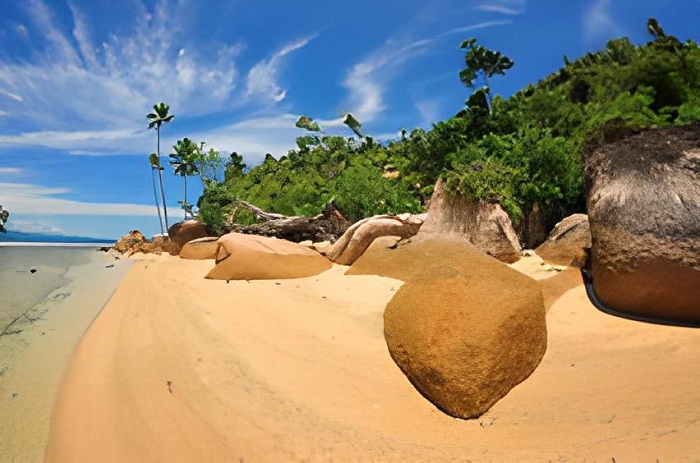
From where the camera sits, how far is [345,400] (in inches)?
108

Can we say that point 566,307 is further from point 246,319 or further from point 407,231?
point 407,231

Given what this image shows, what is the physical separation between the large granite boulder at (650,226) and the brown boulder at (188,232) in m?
19.2

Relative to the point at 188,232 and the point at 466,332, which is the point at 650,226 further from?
the point at 188,232

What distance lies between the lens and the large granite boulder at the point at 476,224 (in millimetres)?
7145

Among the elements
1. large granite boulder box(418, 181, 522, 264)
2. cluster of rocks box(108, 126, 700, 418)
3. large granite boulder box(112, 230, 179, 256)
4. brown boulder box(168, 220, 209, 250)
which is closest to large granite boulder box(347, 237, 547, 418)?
cluster of rocks box(108, 126, 700, 418)

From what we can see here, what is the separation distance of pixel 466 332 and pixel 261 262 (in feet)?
18.6

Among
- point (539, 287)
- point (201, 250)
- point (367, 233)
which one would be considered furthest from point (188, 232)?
point (539, 287)

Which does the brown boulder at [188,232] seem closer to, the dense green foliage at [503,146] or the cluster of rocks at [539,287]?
the dense green foliage at [503,146]

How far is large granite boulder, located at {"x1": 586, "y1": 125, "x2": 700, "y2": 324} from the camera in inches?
132

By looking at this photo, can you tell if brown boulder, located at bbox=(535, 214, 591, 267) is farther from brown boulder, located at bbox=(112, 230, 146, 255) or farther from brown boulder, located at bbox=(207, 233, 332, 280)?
brown boulder, located at bbox=(112, 230, 146, 255)

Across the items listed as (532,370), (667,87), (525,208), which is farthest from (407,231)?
(667,87)

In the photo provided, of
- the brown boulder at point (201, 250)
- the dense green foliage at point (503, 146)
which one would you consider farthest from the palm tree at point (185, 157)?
the brown boulder at point (201, 250)

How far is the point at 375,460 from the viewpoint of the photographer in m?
2.14

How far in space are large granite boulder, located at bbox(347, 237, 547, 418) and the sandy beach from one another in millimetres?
118
